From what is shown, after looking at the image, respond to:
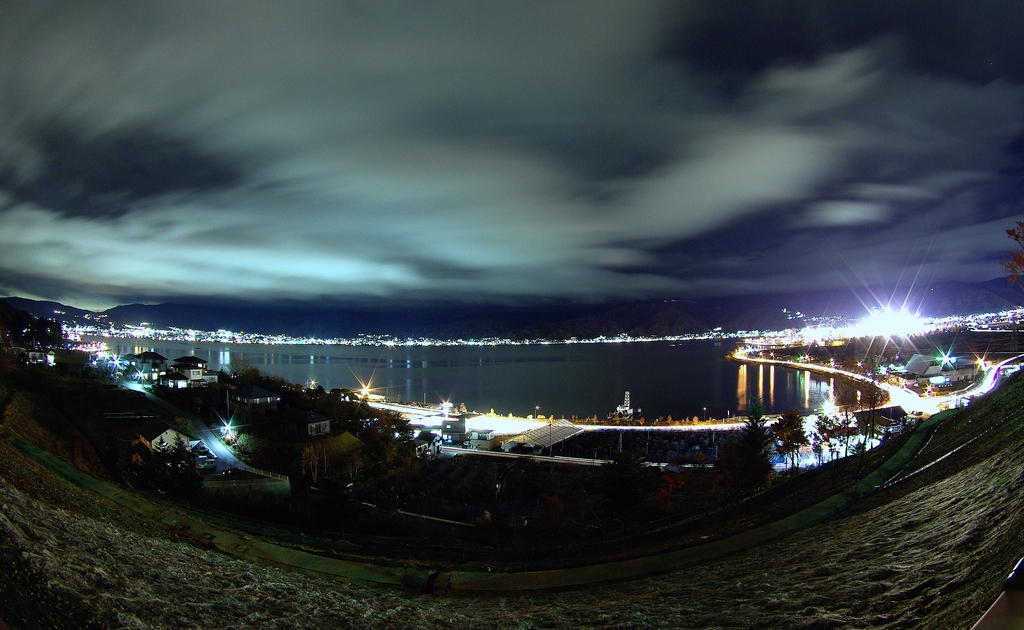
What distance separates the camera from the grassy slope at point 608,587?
2.61 m

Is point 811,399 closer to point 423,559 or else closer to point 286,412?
point 286,412

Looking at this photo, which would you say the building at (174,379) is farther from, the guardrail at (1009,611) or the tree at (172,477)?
the guardrail at (1009,611)

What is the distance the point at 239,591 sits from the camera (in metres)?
3.51

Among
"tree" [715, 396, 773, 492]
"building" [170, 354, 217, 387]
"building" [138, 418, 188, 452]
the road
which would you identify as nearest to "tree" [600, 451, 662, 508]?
"tree" [715, 396, 773, 492]

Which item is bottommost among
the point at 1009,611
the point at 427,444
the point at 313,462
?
the point at 427,444

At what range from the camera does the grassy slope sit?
261 cm

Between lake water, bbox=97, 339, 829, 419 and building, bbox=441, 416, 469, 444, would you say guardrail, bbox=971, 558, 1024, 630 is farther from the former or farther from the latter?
lake water, bbox=97, 339, 829, 419

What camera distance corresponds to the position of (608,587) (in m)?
4.86

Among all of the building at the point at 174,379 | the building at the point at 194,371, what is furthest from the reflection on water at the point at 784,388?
the building at the point at 174,379

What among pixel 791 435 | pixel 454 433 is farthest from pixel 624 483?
pixel 454 433

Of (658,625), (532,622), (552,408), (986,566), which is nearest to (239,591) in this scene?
(532,622)

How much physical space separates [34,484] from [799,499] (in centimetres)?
897

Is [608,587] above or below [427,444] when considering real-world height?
above

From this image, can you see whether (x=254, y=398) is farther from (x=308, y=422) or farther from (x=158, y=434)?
(x=158, y=434)
